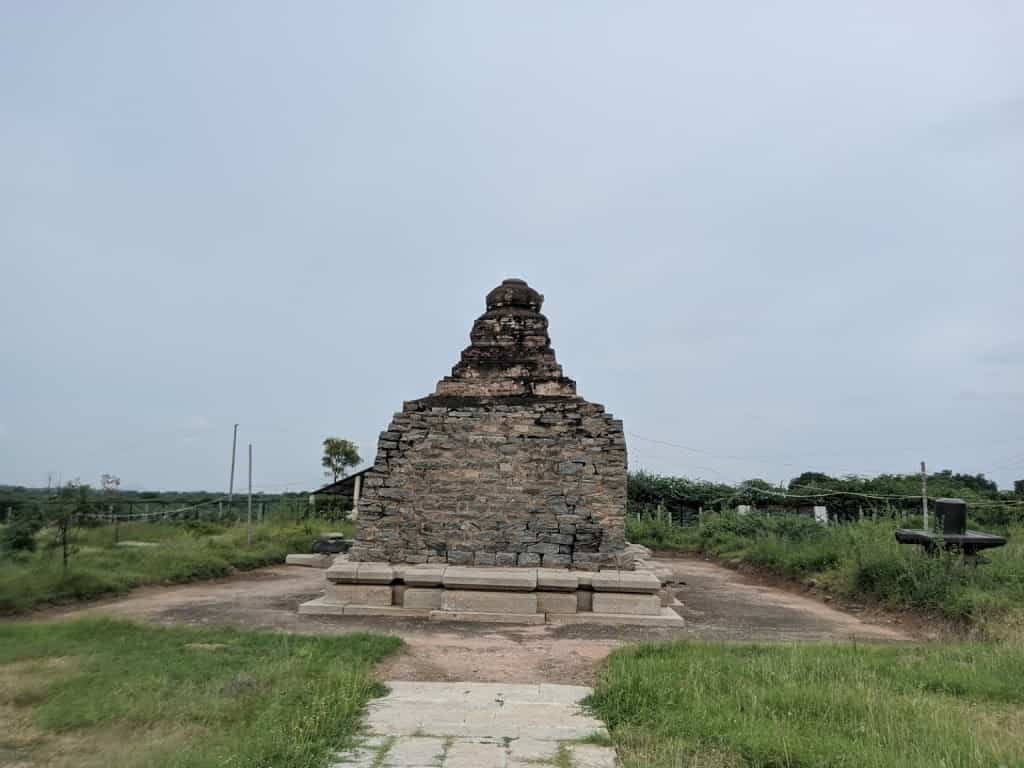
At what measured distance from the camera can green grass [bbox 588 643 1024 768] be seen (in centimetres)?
410

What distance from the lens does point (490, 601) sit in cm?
981

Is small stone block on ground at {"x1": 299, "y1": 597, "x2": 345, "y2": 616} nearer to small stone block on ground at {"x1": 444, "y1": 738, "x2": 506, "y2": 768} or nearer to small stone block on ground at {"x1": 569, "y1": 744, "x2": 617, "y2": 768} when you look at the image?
small stone block on ground at {"x1": 444, "y1": 738, "x2": 506, "y2": 768}

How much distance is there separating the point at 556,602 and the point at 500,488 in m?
1.88

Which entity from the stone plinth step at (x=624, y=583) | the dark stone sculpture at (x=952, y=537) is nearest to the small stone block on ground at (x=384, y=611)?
the stone plinth step at (x=624, y=583)

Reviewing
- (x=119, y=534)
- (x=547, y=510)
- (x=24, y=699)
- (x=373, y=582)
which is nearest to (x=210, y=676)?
(x=24, y=699)

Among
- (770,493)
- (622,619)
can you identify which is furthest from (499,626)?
(770,493)

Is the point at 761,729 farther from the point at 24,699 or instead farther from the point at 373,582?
the point at 373,582

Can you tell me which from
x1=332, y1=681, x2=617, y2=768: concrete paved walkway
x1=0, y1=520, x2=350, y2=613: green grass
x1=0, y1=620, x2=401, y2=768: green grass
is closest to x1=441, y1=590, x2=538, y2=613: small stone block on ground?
x1=0, y1=620, x2=401, y2=768: green grass

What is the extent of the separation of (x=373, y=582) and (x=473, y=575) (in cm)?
144

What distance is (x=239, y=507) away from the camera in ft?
90.0

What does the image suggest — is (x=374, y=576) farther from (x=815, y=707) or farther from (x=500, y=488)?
(x=815, y=707)

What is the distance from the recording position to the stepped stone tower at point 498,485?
10.6 metres

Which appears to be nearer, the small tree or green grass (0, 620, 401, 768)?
green grass (0, 620, 401, 768)

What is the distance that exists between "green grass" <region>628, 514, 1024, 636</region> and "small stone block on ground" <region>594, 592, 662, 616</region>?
360 cm
